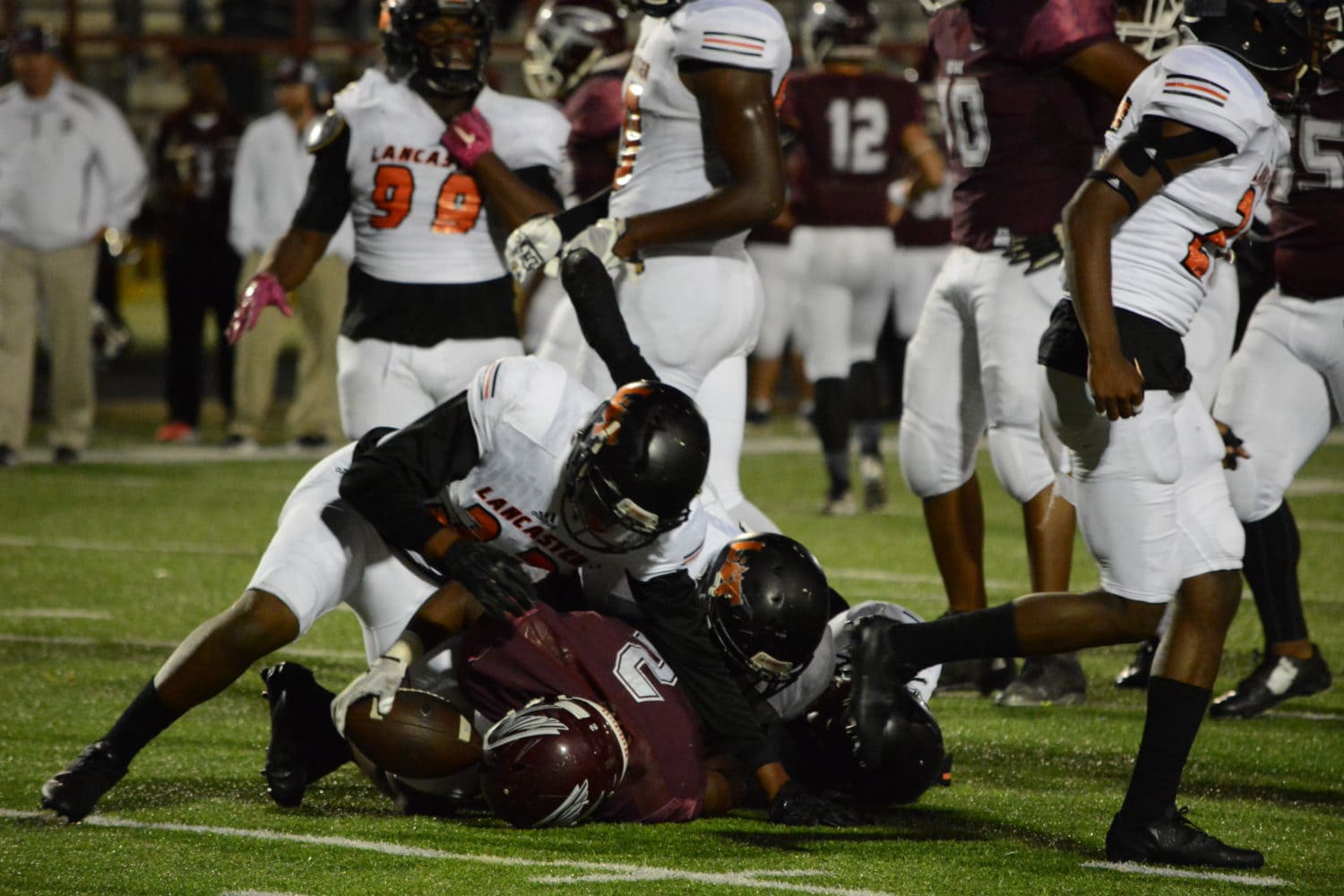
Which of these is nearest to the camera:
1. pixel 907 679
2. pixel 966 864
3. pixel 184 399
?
pixel 966 864

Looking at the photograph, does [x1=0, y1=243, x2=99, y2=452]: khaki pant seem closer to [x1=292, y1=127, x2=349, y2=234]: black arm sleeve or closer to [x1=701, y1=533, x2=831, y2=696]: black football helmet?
[x1=292, y1=127, x2=349, y2=234]: black arm sleeve

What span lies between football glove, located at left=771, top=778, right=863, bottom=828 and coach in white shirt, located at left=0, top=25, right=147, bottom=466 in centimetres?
729

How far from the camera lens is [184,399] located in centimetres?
1188

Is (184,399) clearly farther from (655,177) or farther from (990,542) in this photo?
(655,177)

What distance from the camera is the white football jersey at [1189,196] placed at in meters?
3.73

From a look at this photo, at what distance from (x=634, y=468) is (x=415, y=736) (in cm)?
68

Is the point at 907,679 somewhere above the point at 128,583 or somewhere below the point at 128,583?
above

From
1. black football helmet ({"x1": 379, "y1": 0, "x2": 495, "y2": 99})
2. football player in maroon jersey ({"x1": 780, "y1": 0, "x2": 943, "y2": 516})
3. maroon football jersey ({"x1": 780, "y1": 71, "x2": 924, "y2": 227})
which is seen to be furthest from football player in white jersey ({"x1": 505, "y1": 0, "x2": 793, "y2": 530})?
maroon football jersey ({"x1": 780, "y1": 71, "x2": 924, "y2": 227})

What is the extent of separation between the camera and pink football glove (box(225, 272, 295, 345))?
17.2 feet

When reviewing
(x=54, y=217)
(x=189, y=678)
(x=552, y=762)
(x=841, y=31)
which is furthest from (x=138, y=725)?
(x=54, y=217)

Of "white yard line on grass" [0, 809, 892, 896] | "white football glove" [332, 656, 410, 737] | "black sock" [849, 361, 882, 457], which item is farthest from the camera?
"black sock" [849, 361, 882, 457]

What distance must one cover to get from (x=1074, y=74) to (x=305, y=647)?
2.71 metres

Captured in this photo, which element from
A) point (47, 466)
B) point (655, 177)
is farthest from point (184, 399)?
point (655, 177)

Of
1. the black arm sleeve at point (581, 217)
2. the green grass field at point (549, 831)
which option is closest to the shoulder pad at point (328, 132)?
the black arm sleeve at point (581, 217)
